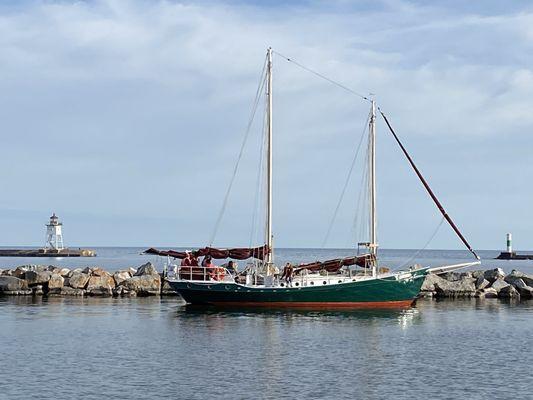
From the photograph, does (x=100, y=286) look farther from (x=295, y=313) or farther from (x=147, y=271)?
(x=295, y=313)

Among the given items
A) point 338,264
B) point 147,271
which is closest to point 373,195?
point 338,264

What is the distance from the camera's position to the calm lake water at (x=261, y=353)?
94.1ft

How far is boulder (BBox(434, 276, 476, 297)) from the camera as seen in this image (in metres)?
66.2

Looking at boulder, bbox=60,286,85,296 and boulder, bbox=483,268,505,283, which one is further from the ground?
boulder, bbox=483,268,505,283

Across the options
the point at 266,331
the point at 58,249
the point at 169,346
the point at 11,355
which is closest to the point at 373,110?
the point at 266,331

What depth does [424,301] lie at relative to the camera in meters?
62.1

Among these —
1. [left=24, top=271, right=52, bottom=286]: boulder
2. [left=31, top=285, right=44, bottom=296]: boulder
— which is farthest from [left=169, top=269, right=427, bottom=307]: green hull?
[left=24, top=271, right=52, bottom=286]: boulder

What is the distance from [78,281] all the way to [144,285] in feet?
16.2

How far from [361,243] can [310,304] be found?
18.5 ft

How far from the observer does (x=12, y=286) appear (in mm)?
64438

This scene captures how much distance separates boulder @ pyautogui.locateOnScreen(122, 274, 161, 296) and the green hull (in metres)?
11.4

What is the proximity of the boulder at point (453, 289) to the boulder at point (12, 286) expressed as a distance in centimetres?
3047

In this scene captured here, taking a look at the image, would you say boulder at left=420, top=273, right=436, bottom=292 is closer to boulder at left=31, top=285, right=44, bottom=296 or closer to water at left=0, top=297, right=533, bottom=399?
water at left=0, top=297, right=533, bottom=399

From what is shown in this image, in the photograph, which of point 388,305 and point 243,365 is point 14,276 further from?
point 243,365
